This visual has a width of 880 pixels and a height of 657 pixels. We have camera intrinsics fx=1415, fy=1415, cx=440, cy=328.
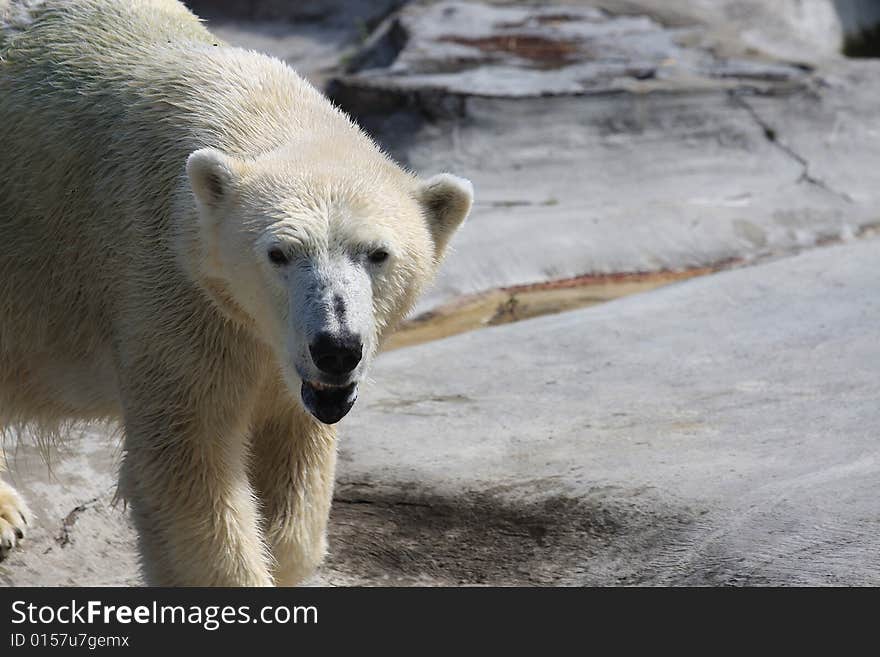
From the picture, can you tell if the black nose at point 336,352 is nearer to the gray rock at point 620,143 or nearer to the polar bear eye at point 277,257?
the polar bear eye at point 277,257

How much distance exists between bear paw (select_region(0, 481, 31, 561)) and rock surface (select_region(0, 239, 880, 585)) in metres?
0.05

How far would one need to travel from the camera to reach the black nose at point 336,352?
9.54ft

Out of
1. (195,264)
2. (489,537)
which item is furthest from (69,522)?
(195,264)

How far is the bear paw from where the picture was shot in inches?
168

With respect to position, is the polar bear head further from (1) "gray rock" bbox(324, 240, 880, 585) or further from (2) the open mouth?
(1) "gray rock" bbox(324, 240, 880, 585)

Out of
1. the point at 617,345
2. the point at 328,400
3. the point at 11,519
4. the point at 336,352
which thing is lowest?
the point at 617,345

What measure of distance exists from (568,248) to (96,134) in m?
3.71

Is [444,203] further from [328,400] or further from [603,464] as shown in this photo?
[603,464]

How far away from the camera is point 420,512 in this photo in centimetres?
442

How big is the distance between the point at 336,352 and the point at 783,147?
5755 millimetres

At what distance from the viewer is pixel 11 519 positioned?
430 centimetres

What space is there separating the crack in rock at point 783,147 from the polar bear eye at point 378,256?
5042 mm

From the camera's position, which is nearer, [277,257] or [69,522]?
[277,257]
